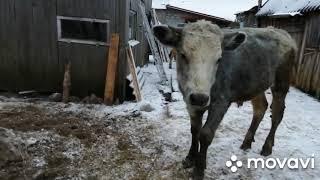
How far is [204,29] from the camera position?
3.23m

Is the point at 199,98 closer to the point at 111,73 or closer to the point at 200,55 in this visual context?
the point at 200,55

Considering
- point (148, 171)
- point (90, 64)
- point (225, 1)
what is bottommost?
point (148, 171)

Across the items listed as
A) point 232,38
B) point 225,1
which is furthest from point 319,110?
point 225,1

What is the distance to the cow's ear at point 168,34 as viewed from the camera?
3322mm

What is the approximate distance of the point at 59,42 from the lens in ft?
24.5

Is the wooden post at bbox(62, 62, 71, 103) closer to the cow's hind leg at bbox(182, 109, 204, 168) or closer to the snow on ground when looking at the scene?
the snow on ground

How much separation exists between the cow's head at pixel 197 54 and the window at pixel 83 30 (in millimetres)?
4226

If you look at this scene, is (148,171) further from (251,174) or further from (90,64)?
(90,64)

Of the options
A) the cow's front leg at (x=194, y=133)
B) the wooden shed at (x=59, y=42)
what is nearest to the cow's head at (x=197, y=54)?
the cow's front leg at (x=194, y=133)

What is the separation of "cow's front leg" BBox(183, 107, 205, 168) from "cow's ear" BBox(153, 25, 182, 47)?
0.98m

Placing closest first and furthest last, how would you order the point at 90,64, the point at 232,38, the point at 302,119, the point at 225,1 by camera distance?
the point at 232,38 < the point at 302,119 < the point at 90,64 < the point at 225,1

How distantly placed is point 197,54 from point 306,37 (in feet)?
A: 28.3

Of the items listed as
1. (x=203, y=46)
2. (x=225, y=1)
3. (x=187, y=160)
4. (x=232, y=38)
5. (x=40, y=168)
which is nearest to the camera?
(x=203, y=46)

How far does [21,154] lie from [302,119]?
5626 mm
